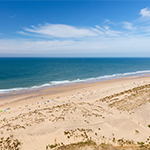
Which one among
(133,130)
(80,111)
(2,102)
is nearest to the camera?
(133,130)

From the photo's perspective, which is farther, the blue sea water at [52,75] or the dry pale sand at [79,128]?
the blue sea water at [52,75]

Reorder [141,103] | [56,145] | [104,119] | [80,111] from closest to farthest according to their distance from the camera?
[56,145], [104,119], [80,111], [141,103]

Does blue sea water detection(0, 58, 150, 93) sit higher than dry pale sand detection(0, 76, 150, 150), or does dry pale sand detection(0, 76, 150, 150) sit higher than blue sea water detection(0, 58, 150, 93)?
blue sea water detection(0, 58, 150, 93)

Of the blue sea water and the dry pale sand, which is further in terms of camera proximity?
the blue sea water

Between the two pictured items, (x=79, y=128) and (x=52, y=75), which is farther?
(x=52, y=75)

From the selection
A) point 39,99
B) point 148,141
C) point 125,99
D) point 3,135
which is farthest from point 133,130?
point 39,99

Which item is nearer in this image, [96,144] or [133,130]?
[96,144]

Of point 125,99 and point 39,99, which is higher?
point 125,99

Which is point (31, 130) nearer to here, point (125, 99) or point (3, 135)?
point (3, 135)

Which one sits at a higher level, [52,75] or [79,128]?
[52,75]

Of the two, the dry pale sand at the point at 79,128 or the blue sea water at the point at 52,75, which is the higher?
the blue sea water at the point at 52,75

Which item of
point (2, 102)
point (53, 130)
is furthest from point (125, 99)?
point (2, 102)
